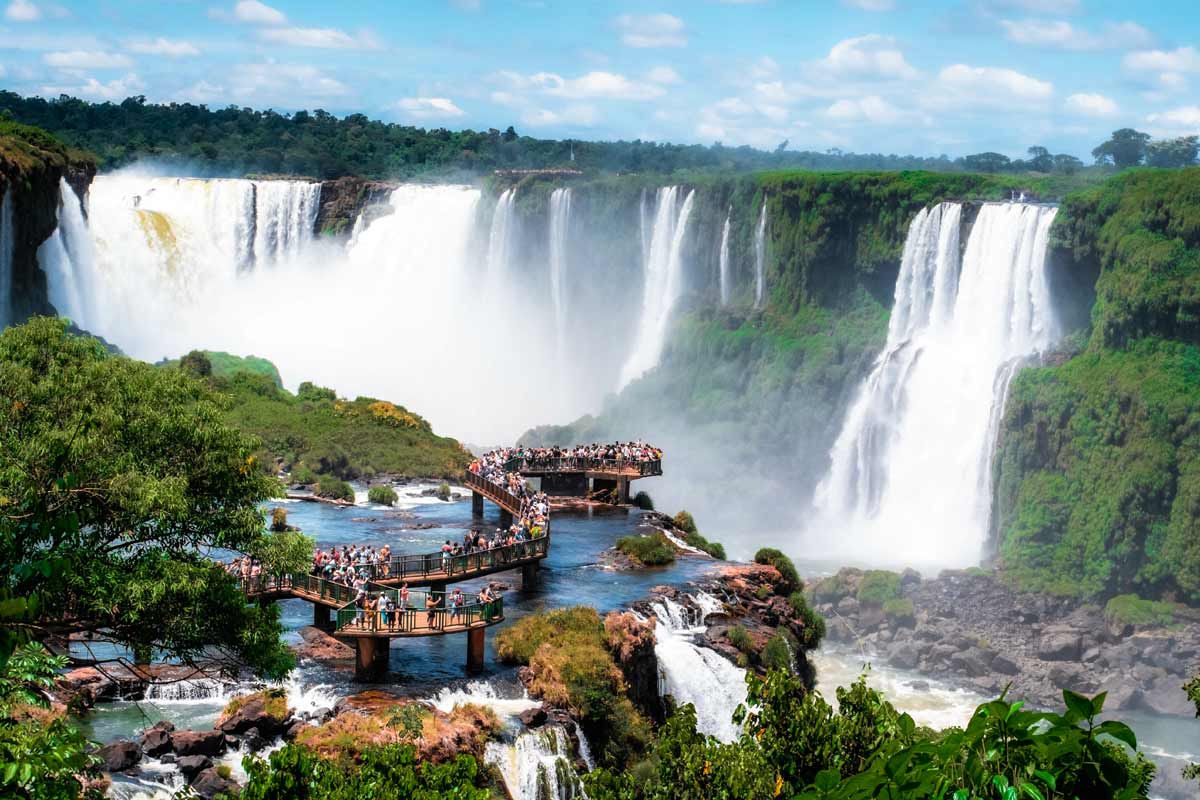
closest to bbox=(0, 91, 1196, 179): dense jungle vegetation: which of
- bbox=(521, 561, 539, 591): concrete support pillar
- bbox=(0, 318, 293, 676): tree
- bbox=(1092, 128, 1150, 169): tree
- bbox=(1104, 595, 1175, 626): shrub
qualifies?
bbox=(1092, 128, 1150, 169): tree

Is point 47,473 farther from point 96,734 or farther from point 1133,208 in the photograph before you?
point 1133,208

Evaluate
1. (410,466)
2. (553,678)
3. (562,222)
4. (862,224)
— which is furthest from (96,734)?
(562,222)

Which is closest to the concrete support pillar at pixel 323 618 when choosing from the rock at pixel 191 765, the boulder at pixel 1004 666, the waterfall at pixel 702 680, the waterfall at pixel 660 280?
the rock at pixel 191 765

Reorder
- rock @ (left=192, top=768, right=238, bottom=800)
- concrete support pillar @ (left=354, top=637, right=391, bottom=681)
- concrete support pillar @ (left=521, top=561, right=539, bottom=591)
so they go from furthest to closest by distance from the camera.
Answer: concrete support pillar @ (left=521, top=561, right=539, bottom=591), concrete support pillar @ (left=354, top=637, right=391, bottom=681), rock @ (left=192, top=768, right=238, bottom=800)

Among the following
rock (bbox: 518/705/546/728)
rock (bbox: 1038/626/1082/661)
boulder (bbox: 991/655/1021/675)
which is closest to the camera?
rock (bbox: 518/705/546/728)

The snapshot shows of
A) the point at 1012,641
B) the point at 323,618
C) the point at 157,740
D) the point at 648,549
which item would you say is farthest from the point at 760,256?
the point at 157,740

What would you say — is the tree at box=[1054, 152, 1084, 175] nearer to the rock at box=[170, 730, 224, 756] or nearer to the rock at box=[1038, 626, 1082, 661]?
the rock at box=[1038, 626, 1082, 661]
